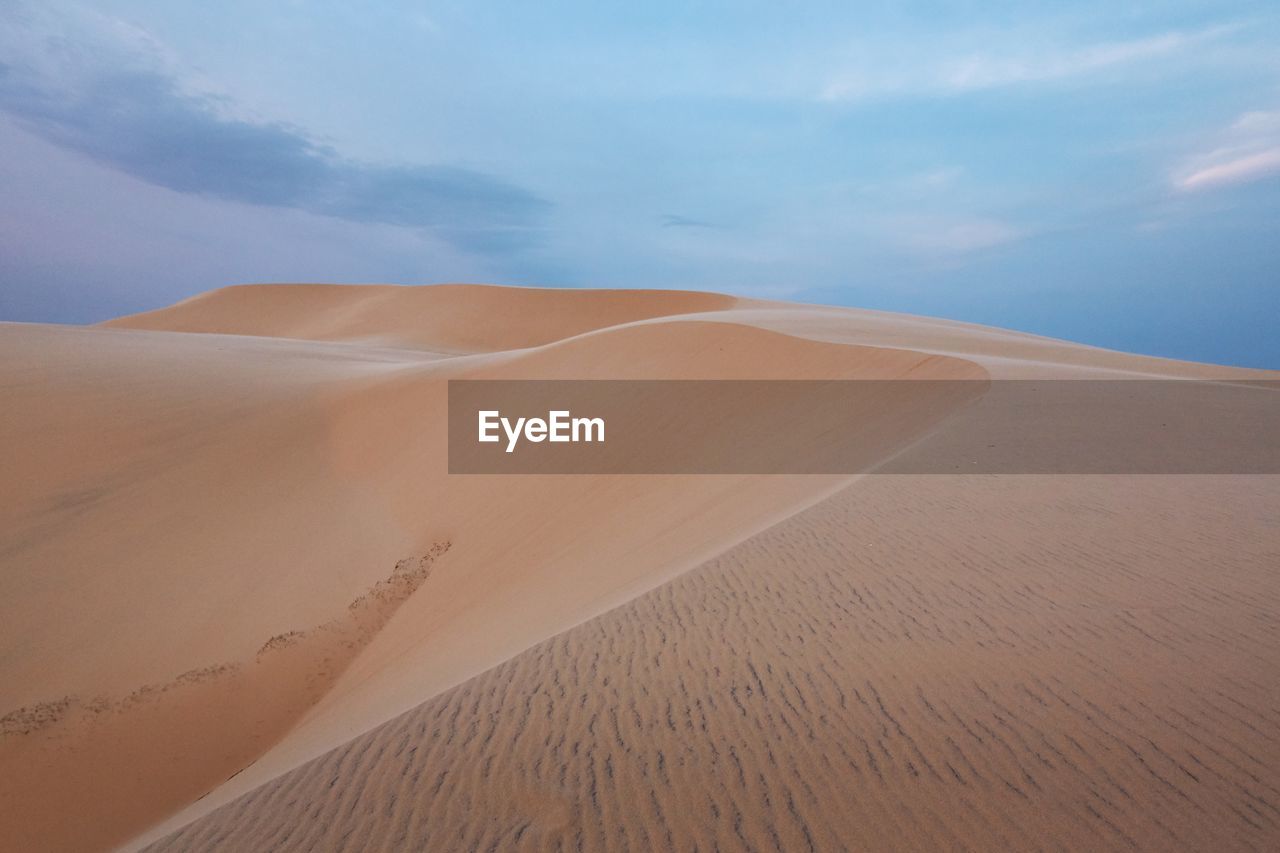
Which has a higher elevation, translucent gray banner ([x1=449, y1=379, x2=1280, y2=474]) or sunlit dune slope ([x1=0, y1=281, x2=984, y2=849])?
translucent gray banner ([x1=449, y1=379, x2=1280, y2=474])

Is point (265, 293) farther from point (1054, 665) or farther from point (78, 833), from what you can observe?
point (1054, 665)

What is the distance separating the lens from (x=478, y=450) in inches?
486

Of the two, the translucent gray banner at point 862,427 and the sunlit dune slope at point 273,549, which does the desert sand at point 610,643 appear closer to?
the sunlit dune slope at point 273,549

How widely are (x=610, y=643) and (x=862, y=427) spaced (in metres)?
6.38

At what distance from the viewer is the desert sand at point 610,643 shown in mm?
2996

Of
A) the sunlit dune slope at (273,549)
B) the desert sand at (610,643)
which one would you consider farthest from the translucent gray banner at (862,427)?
the sunlit dune slope at (273,549)

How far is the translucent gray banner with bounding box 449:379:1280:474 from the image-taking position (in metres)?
7.94

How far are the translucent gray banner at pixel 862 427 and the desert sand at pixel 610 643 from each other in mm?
383

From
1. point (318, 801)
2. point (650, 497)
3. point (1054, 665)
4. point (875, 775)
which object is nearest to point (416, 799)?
point (318, 801)

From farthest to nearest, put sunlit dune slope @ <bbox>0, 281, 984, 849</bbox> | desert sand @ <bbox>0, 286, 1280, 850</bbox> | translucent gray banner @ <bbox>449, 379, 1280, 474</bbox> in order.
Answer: translucent gray banner @ <bbox>449, 379, 1280, 474</bbox> < sunlit dune slope @ <bbox>0, 281, 984, 849</bbox> < desert sand @ <bbox>0, 286, 1280, 850</bbox>

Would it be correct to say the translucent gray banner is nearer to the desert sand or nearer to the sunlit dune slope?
the desert sand

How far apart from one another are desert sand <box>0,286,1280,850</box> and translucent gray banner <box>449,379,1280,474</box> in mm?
383

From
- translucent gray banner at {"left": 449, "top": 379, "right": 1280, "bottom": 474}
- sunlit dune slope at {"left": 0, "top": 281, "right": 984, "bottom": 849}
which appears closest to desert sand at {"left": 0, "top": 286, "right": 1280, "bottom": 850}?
sunlit dune slope at {"left": 0, "top": 281, "right": 984, "bottom": 849}

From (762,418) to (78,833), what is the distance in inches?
349
